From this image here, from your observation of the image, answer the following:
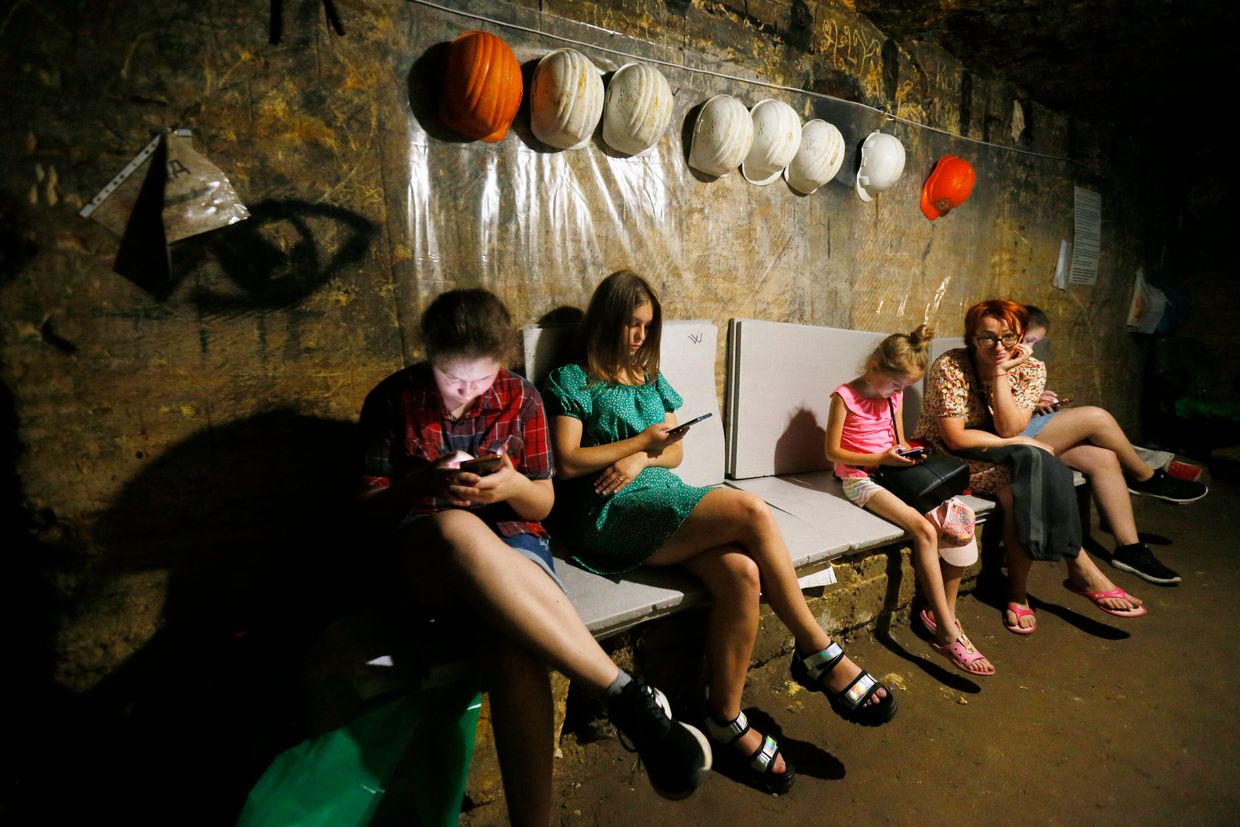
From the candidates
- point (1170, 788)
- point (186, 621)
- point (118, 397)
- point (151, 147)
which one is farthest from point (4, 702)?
point (1170, 788)

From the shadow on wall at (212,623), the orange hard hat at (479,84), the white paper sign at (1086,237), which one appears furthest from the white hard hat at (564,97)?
the white paper sign at (1086,237)

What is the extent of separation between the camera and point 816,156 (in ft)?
9.39

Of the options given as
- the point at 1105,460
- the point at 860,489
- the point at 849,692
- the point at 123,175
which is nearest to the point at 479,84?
the point at 123,175

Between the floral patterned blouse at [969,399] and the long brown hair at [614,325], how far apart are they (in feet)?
5.30

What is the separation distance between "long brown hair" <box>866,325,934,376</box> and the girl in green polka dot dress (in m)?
1.18

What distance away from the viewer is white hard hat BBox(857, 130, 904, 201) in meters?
3.15

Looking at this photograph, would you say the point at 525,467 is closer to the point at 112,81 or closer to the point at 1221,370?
the point at 112,81

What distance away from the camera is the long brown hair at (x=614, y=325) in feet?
6.72

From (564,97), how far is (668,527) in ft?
5.44

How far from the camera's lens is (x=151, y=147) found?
5.28ft

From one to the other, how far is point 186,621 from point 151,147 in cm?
149

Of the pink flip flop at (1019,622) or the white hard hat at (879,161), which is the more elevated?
the white hard hat at (879,161)

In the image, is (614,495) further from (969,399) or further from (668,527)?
(969,399)

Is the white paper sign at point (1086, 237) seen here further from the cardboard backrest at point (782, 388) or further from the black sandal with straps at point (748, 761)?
the black sandal with straps at point (748, 761)
